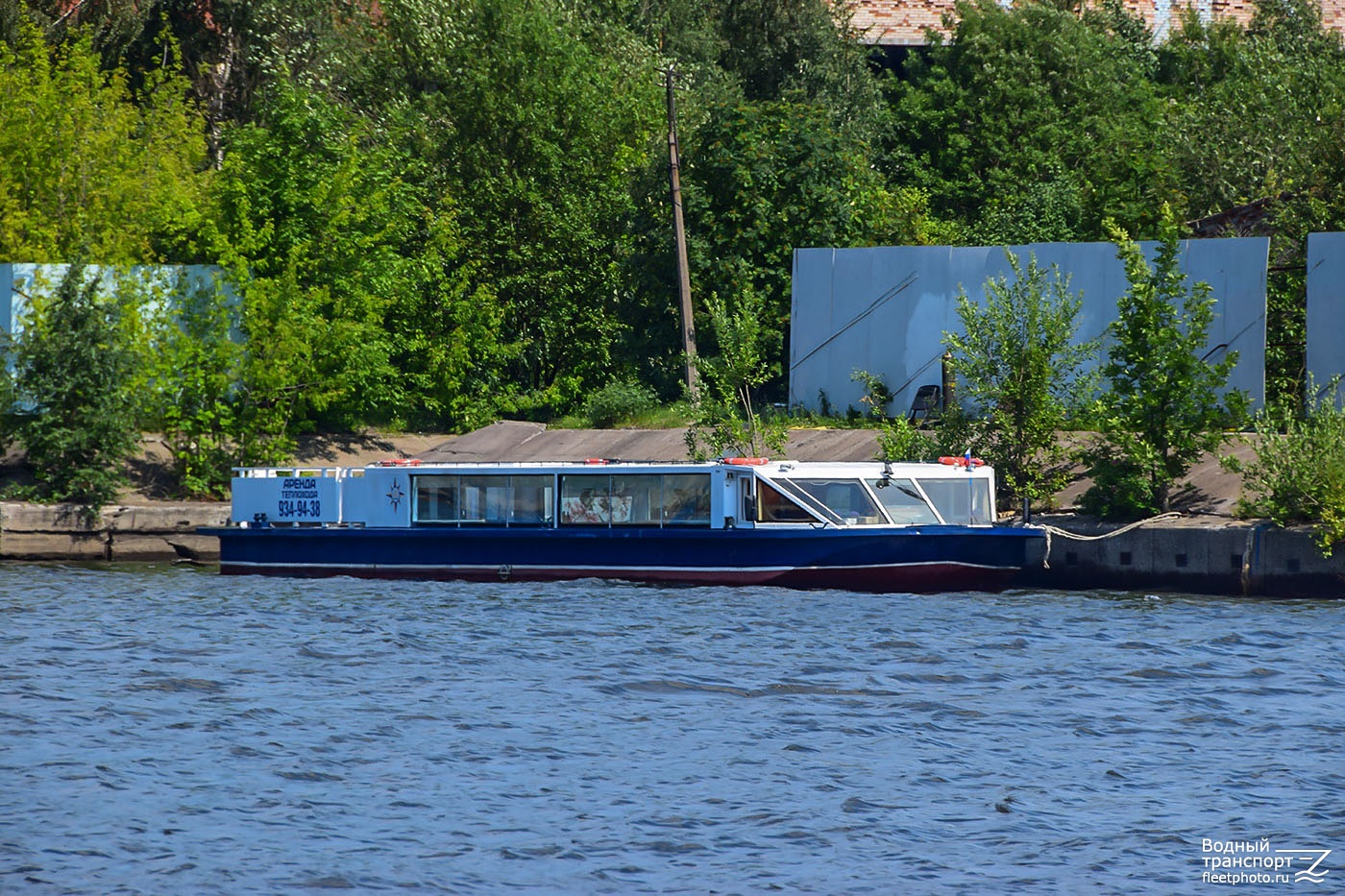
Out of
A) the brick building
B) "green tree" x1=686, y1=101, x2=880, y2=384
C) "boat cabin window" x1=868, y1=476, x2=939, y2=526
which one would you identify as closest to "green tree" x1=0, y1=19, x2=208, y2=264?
"green tree" x1=686, y1=101, x2=880, y2=384

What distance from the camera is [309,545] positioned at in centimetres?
2848

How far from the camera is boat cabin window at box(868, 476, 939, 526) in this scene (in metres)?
25.1

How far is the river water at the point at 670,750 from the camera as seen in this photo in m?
10.8

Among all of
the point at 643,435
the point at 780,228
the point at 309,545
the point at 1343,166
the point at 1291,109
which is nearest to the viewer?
the point at 309,545

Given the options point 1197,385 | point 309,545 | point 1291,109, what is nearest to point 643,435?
point 309,545

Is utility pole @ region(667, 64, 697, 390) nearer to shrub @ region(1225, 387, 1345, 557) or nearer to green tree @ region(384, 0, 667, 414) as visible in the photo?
green tree @ region(384, 0, 667, 414)

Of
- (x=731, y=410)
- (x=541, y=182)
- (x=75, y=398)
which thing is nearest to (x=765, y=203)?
(x=541, y=182)

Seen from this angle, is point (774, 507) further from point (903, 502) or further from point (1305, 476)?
point (1305, 476)

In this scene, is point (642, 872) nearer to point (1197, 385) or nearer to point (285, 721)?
point (285, 721)

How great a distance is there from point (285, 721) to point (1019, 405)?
15.3 meters

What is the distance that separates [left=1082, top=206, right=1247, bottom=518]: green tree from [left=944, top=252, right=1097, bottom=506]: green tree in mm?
804

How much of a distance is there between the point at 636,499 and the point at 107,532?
11050 millimetres

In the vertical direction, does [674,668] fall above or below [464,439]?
below

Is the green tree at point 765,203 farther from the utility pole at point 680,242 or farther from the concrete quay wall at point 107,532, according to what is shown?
the concrete quay wall at point 107,532
